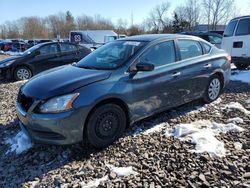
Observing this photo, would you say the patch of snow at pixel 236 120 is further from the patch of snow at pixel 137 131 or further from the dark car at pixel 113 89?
the patch of snow at pixel 137 131

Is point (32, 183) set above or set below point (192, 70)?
below

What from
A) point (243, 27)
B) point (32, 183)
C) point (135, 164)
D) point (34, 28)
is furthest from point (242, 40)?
point (34, 28)

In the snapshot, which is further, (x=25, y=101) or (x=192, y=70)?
(x=192, y=70)

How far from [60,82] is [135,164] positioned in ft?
5.13

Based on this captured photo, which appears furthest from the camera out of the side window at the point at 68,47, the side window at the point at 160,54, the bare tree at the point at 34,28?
the bare tree at the point at 34,28

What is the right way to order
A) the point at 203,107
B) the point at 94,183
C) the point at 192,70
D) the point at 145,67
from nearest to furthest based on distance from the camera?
1. the point at 94,183
2. the point at 145,67
3. the point at 192,70
4. the point at 203,107

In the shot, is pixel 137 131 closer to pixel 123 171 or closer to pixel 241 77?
pixel 123 171

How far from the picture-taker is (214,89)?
6016mm

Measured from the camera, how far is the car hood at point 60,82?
12.5 feet

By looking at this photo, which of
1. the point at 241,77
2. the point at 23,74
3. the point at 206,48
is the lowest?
the point at 241,77

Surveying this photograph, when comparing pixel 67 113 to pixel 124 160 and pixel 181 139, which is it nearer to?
pixel 124 160

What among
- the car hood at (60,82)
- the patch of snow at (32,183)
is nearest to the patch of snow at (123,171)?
the patch of snow at (32,183)

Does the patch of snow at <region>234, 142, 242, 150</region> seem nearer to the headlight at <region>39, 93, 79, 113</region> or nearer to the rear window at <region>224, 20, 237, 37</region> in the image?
the headlight at <region>39, 93, 79, 113</region>

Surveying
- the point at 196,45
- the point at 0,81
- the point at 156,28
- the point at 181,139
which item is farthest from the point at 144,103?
the point at 156,28
